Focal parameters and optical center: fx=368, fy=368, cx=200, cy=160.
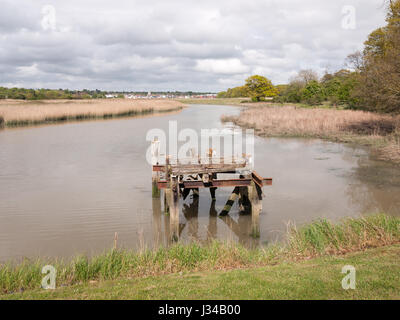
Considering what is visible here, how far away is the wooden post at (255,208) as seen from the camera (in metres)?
10.6

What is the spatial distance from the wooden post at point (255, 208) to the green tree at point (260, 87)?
304 ft

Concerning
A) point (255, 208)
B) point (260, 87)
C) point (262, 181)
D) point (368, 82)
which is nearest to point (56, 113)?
point (368, 82)

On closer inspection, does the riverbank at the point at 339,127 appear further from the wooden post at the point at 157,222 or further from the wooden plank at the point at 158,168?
the wooden post at the point at 157,222

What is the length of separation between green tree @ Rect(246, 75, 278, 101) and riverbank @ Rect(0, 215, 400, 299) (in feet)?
313

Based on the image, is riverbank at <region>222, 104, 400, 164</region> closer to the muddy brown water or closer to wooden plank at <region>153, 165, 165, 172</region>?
the muddy brown water

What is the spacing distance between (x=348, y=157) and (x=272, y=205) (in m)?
12.2

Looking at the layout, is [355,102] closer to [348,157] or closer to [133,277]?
[348,157]

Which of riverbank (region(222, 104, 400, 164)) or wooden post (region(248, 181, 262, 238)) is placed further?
riverbank (region(222, 104, 400, 164))

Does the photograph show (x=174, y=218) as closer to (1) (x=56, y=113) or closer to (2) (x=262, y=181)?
(2) (x=262, y=181)

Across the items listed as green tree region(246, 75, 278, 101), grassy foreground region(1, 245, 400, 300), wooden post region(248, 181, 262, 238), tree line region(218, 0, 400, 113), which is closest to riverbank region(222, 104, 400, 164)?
tree line region(218, 0, 400, 113)

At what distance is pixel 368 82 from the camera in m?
27.2

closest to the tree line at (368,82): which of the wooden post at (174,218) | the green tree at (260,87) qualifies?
the green tree at (260,87)

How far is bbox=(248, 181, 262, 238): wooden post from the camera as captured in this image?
10.6m
